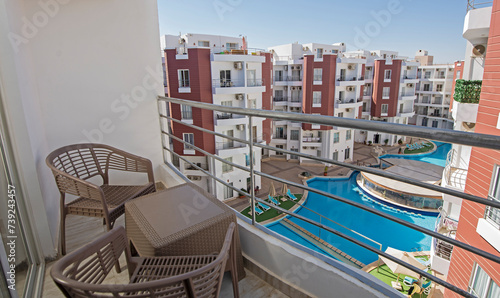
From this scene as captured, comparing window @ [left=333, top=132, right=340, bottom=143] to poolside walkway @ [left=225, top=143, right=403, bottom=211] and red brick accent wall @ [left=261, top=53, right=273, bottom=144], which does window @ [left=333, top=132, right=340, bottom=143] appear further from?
red brick accent wall @ [left=261, top=53, right=273, bottom=144]

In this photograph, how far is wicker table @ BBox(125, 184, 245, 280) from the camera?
136 centimetres

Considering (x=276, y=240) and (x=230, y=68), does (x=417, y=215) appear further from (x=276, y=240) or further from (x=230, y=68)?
(x=276, y=240)

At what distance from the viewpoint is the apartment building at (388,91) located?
78.1ft

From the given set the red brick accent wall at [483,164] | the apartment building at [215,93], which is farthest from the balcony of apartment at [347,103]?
the red brick accent wall at [483,164]

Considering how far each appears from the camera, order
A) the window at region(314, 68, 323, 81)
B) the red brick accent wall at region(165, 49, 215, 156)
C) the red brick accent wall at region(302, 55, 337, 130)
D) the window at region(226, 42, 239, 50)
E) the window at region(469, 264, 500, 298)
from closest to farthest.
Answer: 1. the window at region(469, 264, 500, 298)
2. the red brick accent wall at region(165, 49, 215, 156)
3. the red brick accent wall at region(302, 55, 337, 130)
4. the window at region(314, 68, 323, 81)
5. the window at region(226, 42, 239, 50)

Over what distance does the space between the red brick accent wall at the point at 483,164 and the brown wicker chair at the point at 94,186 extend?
18.1 feet

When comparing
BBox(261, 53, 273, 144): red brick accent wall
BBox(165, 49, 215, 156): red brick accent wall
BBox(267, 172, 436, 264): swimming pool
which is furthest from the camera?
BBox(261, 53, 273, 144): red brick accent wall

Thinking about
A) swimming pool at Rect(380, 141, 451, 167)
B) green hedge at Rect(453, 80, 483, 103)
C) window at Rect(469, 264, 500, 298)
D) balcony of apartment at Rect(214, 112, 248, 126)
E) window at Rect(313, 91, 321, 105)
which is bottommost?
swimming pool at Rect(380, 141, 451, 167)

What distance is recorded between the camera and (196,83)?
1373 cm

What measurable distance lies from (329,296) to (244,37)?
19.4 metres

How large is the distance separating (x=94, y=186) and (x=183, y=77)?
1296cm

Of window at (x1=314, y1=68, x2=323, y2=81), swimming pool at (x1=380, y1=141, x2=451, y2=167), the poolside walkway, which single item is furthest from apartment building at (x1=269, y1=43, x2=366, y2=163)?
swimming pool at (x1=380, y1=141, x2=451, y2=167)

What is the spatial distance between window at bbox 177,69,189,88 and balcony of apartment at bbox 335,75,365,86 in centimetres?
1055

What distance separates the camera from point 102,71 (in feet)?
9.05
